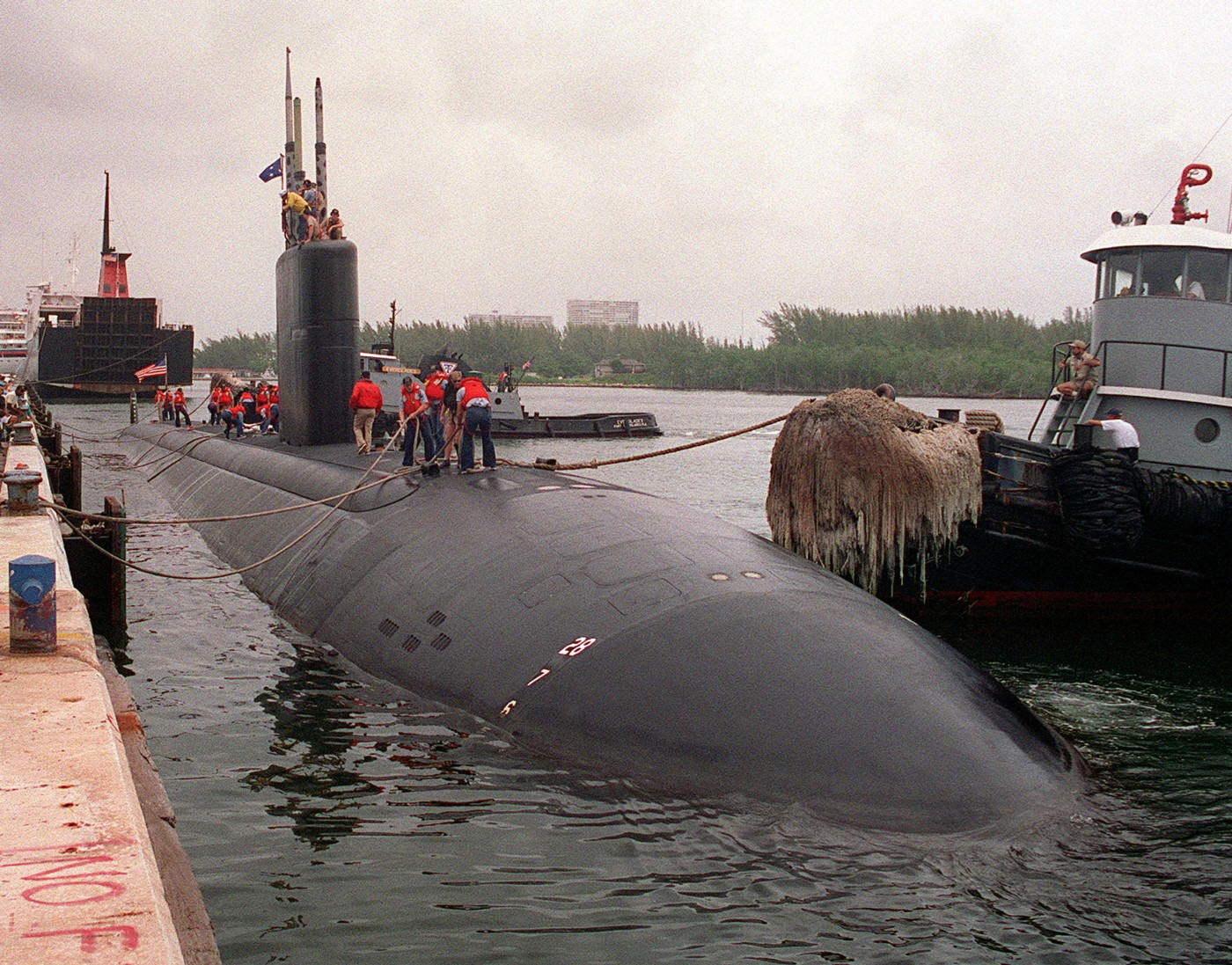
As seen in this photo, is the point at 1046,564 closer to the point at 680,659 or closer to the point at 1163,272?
the point at 1163,272

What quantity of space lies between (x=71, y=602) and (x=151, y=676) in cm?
334

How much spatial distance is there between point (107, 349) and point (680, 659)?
69.8 meters

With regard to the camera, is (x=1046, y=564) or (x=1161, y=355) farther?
(x=1161, y=355)

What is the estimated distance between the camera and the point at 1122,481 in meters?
14.5

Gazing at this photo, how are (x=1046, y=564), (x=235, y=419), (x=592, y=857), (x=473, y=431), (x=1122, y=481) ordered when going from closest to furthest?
(x=592, y=857)
(x=473, y=431)
(x=1122, y=481)
(x=1046, y=564)
(x=235, y=419)

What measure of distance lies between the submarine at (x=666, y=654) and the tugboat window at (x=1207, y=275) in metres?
10.5

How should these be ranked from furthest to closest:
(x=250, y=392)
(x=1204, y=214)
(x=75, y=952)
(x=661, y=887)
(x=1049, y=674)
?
(x=250, y=392)
(x=1204, y=214)
(x=1049, y=674)
(x=661, y=887)
(x=75, y=952)

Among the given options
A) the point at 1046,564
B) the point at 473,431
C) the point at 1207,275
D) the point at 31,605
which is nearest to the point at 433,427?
the point at 473,431

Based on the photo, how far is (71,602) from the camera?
7.62 m

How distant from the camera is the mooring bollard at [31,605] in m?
6.13

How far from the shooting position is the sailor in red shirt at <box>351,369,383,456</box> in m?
15.9

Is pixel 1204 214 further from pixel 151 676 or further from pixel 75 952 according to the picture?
pixel 75 952

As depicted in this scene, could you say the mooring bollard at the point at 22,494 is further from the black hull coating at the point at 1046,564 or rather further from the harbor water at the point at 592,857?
the black hull coating at the point at 1046,564

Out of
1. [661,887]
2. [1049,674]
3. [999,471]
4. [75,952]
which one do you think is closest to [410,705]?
[661,887]
